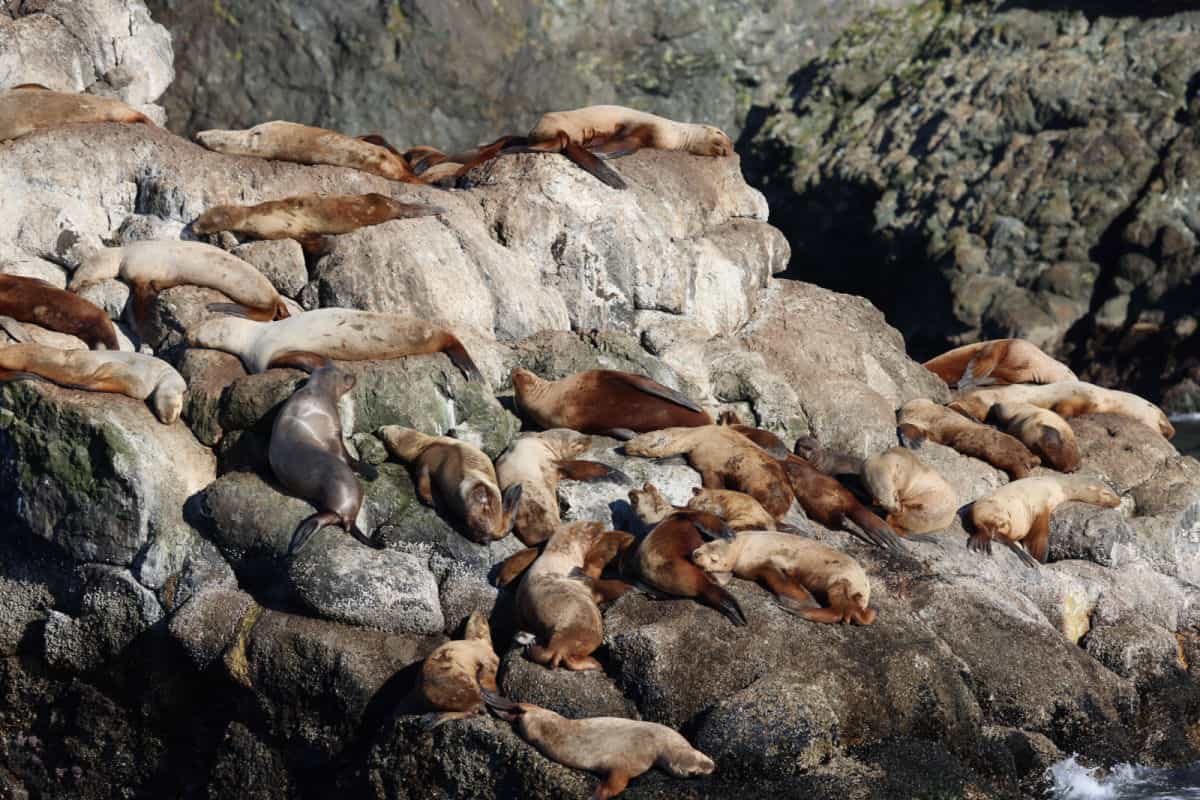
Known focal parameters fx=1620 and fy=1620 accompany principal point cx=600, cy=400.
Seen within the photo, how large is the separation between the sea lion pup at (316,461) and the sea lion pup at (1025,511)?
361 centimetres

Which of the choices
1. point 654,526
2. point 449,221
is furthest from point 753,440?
point 449,221

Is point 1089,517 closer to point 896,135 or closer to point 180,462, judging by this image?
point 180,462

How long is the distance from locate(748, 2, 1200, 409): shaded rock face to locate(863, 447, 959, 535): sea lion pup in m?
11.0

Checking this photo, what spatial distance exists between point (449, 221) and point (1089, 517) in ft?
14.7

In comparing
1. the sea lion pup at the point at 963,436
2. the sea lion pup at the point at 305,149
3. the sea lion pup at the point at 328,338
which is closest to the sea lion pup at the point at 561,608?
the sea lion pup at the point at 328,338

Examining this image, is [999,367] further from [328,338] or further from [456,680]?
[456,680]

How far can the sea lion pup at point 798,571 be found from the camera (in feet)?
26.2

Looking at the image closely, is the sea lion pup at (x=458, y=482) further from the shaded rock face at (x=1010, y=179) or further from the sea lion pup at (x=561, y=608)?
the shaded rock face at (x=1010, y=179)

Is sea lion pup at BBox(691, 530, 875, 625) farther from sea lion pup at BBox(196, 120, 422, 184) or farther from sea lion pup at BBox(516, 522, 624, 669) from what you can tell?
sea lion pup at BBox(196, 120, 422, 184)

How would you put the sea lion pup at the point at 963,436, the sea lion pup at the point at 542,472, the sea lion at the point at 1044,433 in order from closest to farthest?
1. the sea lion pup at the point at 542,472
2. the sea lion pup at the point at 963,436
3. the sea lion at the point at 1044,433

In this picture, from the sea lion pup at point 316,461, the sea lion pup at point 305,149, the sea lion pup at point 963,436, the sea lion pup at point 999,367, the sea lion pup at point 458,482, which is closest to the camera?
the sea lion pup at point 316,461

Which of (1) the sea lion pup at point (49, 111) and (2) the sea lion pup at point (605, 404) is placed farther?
(1) the sea lion pup at point (49, 111)

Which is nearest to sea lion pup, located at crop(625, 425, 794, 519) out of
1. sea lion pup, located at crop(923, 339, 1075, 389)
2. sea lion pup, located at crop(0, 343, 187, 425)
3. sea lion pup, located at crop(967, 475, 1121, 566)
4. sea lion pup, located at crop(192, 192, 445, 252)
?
sea lion pup, located at crop(967, 475, 1121, 566)

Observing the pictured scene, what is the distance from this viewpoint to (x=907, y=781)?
709 cm
